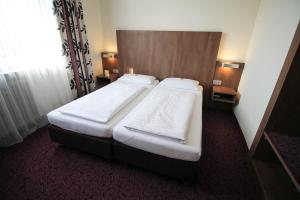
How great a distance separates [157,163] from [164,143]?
237 mm

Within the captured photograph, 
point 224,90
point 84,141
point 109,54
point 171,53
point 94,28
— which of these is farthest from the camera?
point 109,54

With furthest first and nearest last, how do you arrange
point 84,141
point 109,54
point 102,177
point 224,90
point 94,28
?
1. point 109,54
2. point 94,28
3. point 224,90
4. point 84,141
5. point 102,177

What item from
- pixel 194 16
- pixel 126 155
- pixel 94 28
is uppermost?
pixel 194 16

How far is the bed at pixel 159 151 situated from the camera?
4.28 feet

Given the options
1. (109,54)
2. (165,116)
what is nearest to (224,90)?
(165,116)

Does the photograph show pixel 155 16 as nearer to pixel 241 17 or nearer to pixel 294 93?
pixel 241 17

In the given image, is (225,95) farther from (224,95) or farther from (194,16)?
(194,16)

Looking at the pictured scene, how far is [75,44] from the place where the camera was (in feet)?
8.67

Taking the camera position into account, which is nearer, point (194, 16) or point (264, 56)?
point (264, 56)

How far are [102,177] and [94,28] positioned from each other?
291 centimetres

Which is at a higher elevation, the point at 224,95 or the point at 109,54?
the point at 109,54

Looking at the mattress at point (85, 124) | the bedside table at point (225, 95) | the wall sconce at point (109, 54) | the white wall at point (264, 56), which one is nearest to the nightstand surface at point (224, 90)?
the bedside table at point (225, 95)

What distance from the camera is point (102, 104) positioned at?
1.88 meters

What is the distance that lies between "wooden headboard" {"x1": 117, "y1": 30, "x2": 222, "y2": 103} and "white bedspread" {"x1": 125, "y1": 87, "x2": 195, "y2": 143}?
852 millimetres
